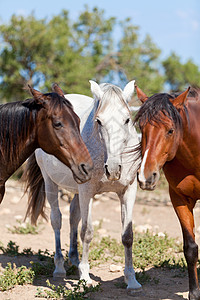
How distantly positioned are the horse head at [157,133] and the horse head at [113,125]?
403mm

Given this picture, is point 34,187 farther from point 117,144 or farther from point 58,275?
point 117,144

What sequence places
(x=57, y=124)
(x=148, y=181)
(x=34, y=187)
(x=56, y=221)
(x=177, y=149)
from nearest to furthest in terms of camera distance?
(x=148, y=181)
(x=57, y=124)
(x=177, y=149)
(x=56, y=221)
(x=34, y=187)

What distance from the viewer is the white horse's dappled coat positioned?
11.3 feet

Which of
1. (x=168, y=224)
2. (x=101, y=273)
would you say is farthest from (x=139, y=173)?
(x=168, y=224)

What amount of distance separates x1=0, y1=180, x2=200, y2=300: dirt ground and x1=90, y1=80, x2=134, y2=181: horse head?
4.31 ft

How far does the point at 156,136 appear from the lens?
2.90 m

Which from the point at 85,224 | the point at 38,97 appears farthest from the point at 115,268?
the point at 38,97

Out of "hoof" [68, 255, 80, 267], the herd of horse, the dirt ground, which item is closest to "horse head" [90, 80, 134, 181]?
the herd of horse

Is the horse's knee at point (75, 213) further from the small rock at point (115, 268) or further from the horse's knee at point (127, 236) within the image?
the horse's knee at point (127, 236)

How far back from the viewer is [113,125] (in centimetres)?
344

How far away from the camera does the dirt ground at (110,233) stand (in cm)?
381

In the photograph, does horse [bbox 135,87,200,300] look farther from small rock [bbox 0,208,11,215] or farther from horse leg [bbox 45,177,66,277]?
small rock [bbox 0,208,11,215]

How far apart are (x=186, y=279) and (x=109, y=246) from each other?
1420 mm

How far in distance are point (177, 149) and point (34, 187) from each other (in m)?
2.67
